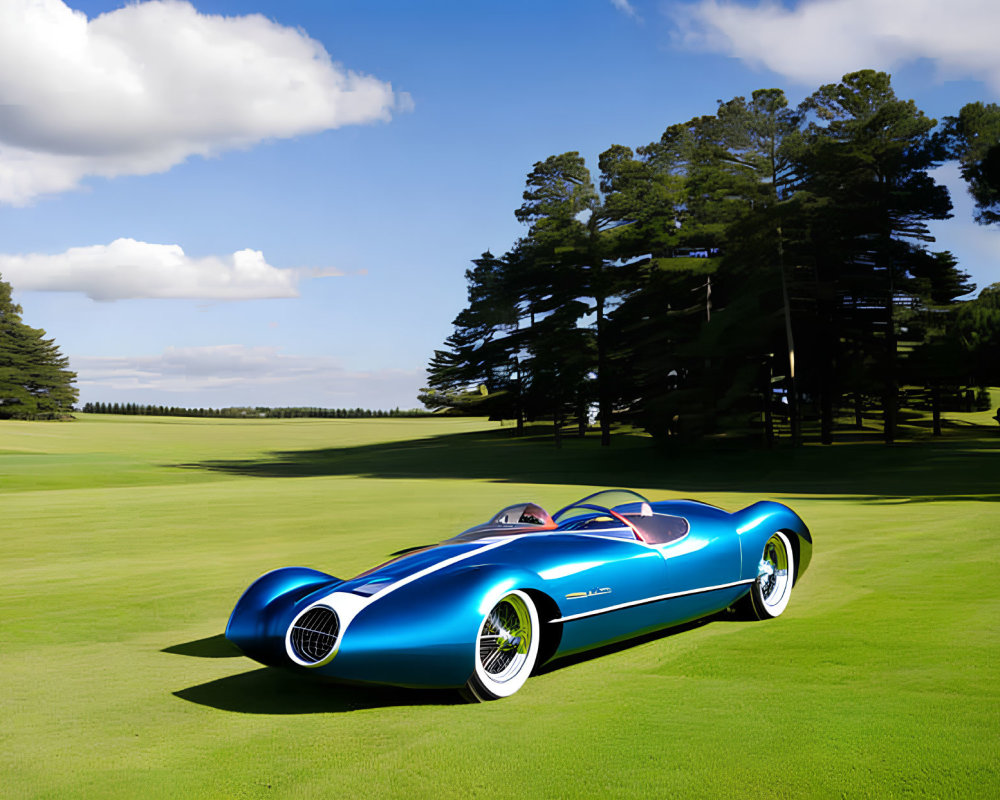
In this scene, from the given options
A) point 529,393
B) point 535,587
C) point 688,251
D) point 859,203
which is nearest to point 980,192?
point 859,203

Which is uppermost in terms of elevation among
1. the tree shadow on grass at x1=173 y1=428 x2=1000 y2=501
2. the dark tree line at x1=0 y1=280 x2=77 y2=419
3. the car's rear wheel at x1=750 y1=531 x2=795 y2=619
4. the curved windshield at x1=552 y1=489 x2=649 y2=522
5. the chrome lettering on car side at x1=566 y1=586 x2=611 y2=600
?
the dark tree line at x1=0 y1=280 x2=77 y2=419

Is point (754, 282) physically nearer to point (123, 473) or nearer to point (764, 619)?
point (123, 473)

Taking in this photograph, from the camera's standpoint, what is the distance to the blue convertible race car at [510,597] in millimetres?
5391

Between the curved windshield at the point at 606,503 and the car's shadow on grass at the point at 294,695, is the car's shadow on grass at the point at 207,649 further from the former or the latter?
the curved windshield at the point at 606,503

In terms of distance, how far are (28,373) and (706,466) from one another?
85090 mm

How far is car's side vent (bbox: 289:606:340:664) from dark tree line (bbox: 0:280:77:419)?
343 ft

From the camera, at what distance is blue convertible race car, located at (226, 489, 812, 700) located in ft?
17.7

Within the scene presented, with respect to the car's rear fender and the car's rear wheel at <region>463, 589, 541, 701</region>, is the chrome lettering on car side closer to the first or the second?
the car's rear wheel at <region>463, 589, 541, 701</region>

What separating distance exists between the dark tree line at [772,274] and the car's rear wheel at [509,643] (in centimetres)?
4062

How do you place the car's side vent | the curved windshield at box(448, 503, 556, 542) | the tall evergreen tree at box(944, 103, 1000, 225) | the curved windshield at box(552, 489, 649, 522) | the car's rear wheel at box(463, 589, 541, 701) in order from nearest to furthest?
the car's side vent
the car's rear wheel at box(463, 589, 541, 701)
the curved windshield at box(448, 503, 556, 542)
the curved windshield at box(552, 489, 649, 522)
the tall evergreen tree at box(944, 103, 1000, 225)

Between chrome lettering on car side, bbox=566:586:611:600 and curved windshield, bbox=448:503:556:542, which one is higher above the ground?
curved windshield, bbox=448:503:556:542

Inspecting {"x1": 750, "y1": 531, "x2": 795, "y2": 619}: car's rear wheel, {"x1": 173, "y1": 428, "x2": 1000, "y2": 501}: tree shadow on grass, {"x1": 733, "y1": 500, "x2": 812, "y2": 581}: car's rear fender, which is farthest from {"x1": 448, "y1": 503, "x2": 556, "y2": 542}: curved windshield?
{"x1": 173, "y1": 428, "x2": 1000, "y2": 501}: tree shadow on grass

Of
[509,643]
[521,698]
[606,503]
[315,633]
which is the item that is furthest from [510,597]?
[606,503]

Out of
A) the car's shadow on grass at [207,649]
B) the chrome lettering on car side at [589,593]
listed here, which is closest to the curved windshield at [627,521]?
the chrome lettering on car side at [589,593]
